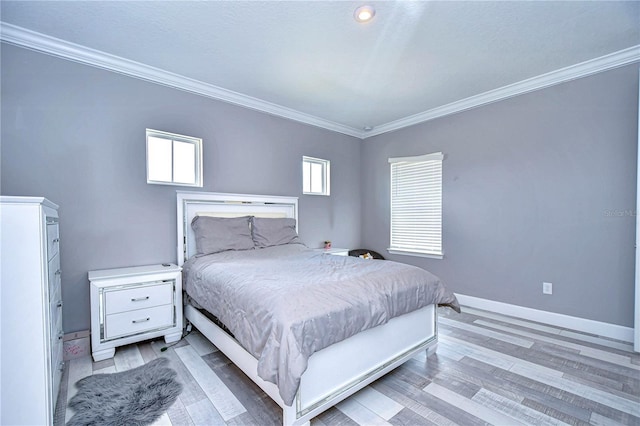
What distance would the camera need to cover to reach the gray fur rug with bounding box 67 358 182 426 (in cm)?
163

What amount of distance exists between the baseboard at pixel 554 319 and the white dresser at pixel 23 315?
3.98 m

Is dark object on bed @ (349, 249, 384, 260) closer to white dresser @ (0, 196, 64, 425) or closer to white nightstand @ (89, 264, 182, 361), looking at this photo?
white nightstand @ (89, 264, 182, 361)

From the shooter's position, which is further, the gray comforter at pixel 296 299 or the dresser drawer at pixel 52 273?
the dresser drawer at pixel 52 273

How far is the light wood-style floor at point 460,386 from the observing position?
65.4 inches

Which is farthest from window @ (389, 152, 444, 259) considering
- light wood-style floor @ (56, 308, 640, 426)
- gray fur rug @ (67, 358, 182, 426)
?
gray fur rug @ (67, 358, 182, 426)

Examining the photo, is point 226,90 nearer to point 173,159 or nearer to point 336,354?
point 173,159

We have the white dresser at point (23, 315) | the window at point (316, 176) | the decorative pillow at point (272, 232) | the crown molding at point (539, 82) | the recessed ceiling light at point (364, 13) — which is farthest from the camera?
the window at point (316, 176)

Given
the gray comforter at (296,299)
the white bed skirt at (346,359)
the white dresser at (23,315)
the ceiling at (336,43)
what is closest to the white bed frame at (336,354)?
the white bed skirt at (346,359)

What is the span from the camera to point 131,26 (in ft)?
7.20

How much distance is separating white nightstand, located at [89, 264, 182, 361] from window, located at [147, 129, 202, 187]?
1.00 m

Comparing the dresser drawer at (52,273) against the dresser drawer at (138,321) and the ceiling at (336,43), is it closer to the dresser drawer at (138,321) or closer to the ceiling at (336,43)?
the dresser drawer at (138,321)

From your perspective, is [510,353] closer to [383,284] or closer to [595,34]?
[383,284]

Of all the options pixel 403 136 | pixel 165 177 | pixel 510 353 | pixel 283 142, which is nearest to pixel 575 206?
pixel 510 353

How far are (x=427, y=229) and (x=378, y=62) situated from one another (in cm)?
242
